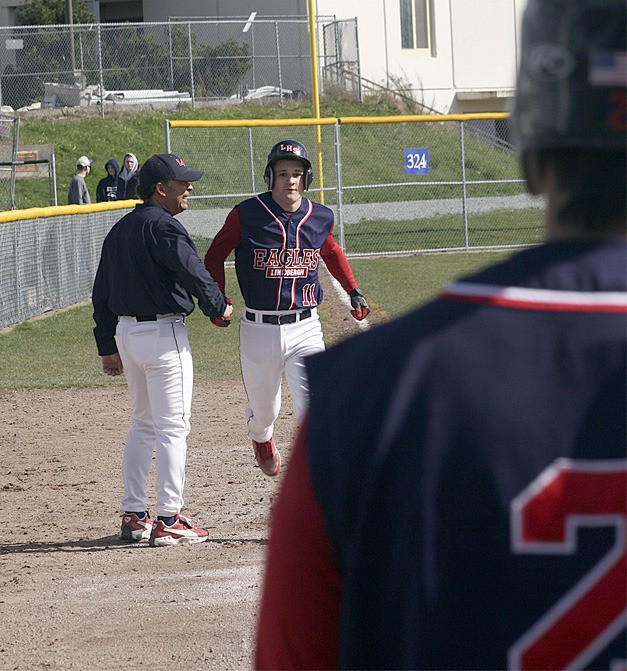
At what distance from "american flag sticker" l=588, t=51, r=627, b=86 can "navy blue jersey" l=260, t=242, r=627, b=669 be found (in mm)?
184

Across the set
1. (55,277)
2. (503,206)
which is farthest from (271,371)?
(503,206)

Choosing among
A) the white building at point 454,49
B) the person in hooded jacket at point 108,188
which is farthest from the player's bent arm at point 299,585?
the white building at point 454,49

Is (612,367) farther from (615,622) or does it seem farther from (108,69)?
(108,69)

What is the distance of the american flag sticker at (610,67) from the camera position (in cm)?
128

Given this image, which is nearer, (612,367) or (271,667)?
(612,367)

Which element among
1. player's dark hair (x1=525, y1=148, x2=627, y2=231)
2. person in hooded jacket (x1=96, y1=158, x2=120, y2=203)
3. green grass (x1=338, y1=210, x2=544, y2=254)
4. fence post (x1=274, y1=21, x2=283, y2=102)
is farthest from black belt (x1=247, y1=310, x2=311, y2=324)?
fence post (x1=274, y1=21, x2=283, y2=102)

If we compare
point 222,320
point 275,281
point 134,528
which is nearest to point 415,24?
point 275,281

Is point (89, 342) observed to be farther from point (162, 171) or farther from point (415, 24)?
point (415, 24)

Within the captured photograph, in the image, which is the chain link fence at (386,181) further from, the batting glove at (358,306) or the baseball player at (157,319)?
the baseball player at (157,319)

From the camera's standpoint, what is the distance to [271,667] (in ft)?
4.70

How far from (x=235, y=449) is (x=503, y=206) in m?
19.8

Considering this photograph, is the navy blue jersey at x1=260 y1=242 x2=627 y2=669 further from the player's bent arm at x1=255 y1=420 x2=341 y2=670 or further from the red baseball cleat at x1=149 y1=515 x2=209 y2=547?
the red baseball cleat at x1=149 y1=515 x2=209 y2=547

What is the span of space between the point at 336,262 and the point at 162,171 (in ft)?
5.21

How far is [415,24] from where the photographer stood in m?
37.0
